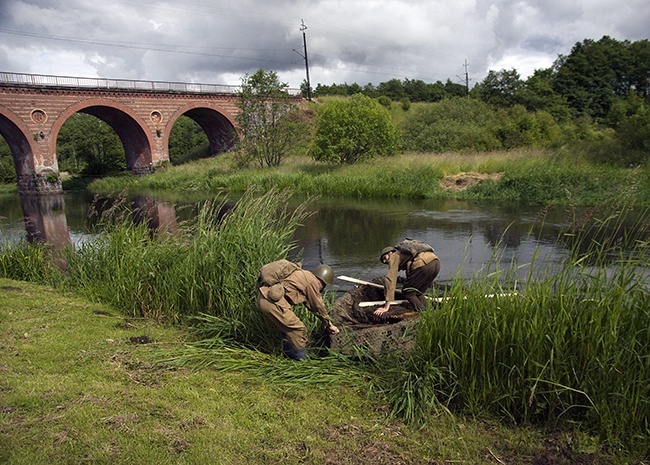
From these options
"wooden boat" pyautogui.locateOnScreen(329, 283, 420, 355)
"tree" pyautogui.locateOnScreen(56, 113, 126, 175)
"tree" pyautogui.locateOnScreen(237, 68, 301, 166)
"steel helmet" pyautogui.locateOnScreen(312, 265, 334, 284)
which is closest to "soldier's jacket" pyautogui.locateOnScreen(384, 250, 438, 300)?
"wooden boat" pyautogui.locateOnScreen(329, 283, 420, 355)

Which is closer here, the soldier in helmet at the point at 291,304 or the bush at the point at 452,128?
the soldier in helmet at the point at 291,304

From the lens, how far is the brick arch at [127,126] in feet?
125

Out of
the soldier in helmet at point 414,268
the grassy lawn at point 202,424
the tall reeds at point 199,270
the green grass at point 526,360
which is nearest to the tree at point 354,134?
the tall reeds at point 199,270

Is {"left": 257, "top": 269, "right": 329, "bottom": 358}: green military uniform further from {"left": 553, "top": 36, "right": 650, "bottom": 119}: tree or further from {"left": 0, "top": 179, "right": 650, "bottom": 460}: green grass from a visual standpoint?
{"left": 553, "top": 36, "right": 650, "bottom": 119}: tree

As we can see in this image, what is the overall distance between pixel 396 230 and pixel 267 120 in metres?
22.2

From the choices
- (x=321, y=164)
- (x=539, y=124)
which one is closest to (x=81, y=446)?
(x=321, y=164)

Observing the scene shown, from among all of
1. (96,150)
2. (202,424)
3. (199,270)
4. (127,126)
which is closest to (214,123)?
(127,126)

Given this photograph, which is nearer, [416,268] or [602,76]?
[416,268]

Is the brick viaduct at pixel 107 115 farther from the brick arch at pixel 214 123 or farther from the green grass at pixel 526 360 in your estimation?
the green grass at pixel 526 360

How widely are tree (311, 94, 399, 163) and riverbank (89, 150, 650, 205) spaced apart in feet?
3.38

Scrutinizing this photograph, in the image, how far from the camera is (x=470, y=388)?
152 inches

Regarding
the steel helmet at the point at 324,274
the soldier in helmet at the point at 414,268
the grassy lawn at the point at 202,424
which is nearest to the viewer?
the grassy lawn at the point at 202,424

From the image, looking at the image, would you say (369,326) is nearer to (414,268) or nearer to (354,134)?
(414,268)

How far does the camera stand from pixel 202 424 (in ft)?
12.2
